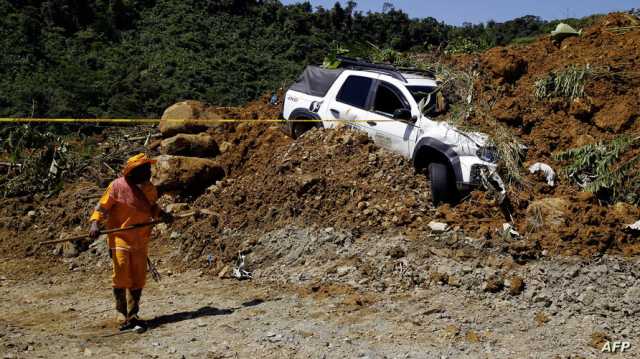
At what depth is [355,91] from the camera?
1041cm

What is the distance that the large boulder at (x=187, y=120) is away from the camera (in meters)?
12.2

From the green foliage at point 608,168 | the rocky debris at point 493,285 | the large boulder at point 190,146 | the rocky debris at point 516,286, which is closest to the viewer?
the rocky debris at point 516,286

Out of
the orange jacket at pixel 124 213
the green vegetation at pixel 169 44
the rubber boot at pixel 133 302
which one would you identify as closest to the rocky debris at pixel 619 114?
the orange jacket at pixel 124 213

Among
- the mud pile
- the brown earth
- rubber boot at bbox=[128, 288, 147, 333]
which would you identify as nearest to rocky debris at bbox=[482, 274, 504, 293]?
the brown earth

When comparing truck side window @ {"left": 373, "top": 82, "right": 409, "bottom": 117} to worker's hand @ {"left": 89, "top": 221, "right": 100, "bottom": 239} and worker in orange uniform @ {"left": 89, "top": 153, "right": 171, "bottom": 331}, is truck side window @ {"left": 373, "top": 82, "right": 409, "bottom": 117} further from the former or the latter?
worker's hand @ {"left": 89, "top": 221, "right": 100, "bottom": 239}

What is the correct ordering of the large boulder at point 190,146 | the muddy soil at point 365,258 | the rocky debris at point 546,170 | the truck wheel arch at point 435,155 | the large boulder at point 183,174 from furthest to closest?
→ the large boulder at point 190,146 → the large boulder at point 183,174 → the truck wheel arch at point 435,155 → the rocky debris at point 546,170 → the muddy soil at point 365,258

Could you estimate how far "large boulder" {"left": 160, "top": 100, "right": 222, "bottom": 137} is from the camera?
12195 mm

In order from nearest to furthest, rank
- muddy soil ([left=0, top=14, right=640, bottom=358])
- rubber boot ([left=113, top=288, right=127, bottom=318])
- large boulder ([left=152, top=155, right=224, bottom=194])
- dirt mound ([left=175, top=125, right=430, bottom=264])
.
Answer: muddy soil ([left=0, top=14, right=640, bottom=358])
rubber boot ([left=113, top=288, right=127, bottom=318])
dirt mound ([left=175, top=125, right=430, bottom=264])
large boulder ([left=152, top=155, right=224, bottom=194])

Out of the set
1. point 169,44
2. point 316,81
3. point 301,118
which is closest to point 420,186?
point 301,118

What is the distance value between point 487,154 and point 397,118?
1399 millimetres

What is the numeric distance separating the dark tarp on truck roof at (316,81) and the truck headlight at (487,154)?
127 inches

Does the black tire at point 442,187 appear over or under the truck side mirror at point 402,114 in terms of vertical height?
under

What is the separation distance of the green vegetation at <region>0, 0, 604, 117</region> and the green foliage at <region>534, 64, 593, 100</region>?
6.57 metres

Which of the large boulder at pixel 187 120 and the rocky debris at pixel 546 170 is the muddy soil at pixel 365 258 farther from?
the large boulder at pixel 187 120
